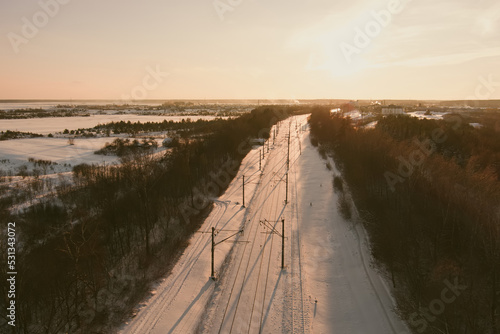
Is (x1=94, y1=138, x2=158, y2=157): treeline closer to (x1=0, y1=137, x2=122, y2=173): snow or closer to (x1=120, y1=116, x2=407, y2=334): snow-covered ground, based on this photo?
(x1=0, y1=137, x2=122, y2=173): snow

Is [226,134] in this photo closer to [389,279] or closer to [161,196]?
[161,196]

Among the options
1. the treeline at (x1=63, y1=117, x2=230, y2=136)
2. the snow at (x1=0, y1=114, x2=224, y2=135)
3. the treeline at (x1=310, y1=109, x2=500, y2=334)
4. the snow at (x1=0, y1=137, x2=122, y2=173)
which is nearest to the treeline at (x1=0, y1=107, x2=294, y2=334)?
the snow at (x1=0, y1=137, x2=122, y2=173)

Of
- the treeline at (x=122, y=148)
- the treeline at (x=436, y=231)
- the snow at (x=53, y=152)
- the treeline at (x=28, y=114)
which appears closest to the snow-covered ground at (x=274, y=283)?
the treeline at (x=436, y=231)

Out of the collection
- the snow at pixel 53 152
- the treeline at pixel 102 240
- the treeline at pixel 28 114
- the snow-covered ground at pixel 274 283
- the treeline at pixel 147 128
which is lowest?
the snow-covered ground at pixel 274 283

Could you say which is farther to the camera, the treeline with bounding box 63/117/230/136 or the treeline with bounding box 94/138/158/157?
the treeline with bounding box 63/117/230/136

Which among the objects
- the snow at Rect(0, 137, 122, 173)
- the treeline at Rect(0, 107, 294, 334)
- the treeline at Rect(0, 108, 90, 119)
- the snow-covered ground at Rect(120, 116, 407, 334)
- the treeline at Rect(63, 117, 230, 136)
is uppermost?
the treeline at Rect(0, 108, 90, 119)

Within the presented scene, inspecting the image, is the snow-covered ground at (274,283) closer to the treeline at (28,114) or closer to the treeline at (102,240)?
the treeline at (102,240)
